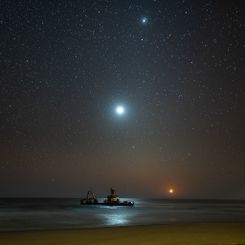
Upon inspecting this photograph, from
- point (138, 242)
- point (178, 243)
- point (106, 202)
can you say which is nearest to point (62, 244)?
point (138, 242)

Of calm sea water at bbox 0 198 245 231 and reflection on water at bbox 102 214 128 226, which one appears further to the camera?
reflection on water at bbox 102 214 128 226

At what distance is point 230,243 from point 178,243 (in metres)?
2.50

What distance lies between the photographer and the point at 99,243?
18047mm

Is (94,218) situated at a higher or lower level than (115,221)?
higher

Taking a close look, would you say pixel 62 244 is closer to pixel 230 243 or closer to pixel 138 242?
pixel 138 242

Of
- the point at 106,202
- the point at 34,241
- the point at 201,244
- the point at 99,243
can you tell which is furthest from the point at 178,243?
the point at 106,202

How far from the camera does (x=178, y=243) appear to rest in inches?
696

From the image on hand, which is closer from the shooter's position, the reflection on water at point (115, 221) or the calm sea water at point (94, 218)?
the calm sea water at point (94, 218)

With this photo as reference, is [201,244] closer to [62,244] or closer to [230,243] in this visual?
[230,243]

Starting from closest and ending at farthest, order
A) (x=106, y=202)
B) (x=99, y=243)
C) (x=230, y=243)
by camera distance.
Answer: (x=230, y=243)
(x=99, y=243)
(x=106, y=202)

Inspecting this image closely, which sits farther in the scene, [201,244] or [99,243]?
[99,243]

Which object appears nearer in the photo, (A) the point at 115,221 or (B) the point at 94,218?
(A) the point at 115,221

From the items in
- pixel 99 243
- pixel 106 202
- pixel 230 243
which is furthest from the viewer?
pixel 106 202

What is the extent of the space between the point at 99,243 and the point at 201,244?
5065 millimetres
